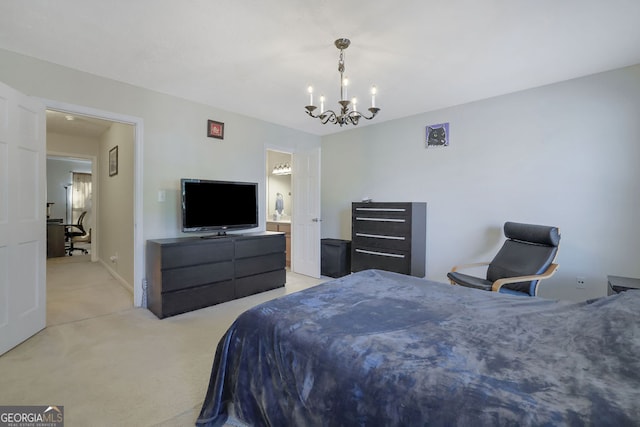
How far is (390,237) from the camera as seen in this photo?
386 cm

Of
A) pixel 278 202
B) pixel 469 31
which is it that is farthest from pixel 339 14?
pixel 278 202

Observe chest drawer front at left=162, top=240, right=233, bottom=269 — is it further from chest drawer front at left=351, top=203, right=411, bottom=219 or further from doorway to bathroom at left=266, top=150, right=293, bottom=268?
doorway to bathroom at left=266, top=150, right=293, bottom=268

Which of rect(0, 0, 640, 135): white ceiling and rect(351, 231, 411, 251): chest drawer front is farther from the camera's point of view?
rect(351, 231, 411, 251): chest drawer front

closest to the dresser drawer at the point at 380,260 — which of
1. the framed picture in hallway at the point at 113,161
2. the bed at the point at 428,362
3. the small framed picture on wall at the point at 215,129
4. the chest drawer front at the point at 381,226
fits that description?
the chest drawer front at the point at 381,226

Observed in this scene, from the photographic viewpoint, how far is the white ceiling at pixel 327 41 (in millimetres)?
1911

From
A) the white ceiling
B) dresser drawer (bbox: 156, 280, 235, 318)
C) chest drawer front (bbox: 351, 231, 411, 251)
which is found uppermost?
the white ceiling

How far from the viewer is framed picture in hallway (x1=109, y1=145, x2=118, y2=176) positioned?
14.5ft

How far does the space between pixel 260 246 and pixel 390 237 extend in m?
1.72

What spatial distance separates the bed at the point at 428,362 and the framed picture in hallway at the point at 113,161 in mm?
4176

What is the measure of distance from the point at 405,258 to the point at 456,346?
103 inches

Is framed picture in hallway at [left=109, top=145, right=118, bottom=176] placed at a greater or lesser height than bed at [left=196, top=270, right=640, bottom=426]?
greater

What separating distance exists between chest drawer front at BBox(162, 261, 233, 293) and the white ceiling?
2002 millimetres

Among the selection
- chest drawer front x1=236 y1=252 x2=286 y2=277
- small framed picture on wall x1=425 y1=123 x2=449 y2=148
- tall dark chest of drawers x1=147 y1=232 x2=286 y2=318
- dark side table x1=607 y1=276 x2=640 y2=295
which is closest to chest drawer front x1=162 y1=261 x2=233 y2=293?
tall dark chest of drawers x1=147 y1=232 x2=286 y2=318

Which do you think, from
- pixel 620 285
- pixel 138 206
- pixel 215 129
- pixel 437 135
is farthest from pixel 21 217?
pixel 620 285
